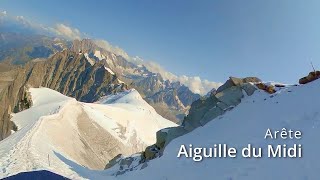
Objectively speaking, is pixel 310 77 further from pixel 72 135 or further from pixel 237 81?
pixel 72 135

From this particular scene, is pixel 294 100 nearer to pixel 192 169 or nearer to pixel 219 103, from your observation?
pixel 192 169

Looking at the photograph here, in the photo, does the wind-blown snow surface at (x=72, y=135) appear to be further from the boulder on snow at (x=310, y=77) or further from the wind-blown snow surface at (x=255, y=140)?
the boulder on snow at (x=310, y=77)

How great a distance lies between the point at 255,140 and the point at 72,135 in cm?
4152

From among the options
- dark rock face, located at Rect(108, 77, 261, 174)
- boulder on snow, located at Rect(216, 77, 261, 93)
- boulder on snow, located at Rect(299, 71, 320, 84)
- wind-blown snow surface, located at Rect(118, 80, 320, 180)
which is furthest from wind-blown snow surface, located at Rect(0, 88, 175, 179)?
boulder on snow, located at Rect(299, 71, 320, 84)

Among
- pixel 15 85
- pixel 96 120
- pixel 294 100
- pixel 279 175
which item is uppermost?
pixel 15 85

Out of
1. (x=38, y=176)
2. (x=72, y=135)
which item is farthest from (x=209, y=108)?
(x=72, y=135)

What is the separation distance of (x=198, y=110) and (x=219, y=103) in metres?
3.05

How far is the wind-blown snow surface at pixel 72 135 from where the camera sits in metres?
37.6

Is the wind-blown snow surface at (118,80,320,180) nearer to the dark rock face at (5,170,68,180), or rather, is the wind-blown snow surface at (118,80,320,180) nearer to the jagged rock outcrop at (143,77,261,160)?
the jagged rock outcrop at (143,77,261,160)

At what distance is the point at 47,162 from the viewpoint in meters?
37.4

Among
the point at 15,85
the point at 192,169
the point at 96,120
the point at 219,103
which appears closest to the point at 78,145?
the point at 96,120

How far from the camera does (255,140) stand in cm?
2428

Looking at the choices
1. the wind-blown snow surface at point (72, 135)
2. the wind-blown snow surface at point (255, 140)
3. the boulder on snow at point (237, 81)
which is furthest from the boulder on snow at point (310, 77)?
the wind-blown snow surface at point (72, 135)

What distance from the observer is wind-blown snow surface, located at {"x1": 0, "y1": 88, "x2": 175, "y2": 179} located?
37594 millimetres
